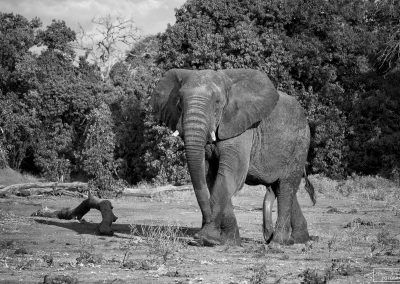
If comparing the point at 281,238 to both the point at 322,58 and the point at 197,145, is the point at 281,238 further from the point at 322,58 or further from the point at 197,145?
the point at 322,58

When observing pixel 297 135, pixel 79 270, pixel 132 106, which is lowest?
pixel 79 270

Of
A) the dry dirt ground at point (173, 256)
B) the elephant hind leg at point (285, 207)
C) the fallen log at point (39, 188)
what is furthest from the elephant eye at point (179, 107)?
the fallen log at point (39, 188)

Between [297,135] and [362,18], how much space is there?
75.4ft

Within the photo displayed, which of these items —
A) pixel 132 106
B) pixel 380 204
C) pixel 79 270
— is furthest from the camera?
pixel 132 106

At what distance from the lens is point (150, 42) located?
167 feet

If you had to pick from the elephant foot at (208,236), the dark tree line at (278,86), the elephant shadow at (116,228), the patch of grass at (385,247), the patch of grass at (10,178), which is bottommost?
the elephant shadow at (116,228)

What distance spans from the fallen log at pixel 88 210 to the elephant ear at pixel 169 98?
2.10m

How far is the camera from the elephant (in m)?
11.2

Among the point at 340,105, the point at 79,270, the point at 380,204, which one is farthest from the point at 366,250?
the point at 340,105

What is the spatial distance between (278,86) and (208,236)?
2261 cm

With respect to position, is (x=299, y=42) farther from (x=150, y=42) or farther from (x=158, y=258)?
(x=158, y=258)

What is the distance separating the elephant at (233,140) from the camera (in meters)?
11.2

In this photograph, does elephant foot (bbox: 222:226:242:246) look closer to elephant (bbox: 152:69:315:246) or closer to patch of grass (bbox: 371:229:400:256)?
elephant (bbox: 152:69:315:246)

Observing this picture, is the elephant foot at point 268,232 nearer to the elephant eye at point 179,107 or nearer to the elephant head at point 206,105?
the elephant head at point 206,105
